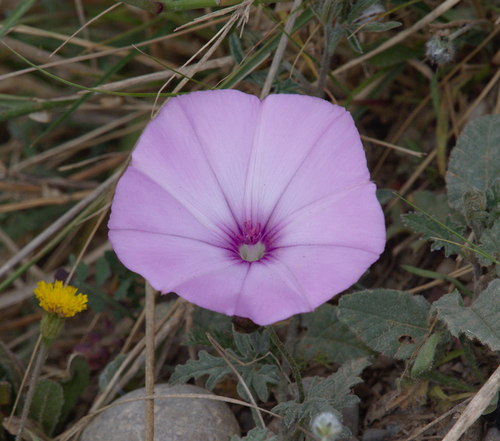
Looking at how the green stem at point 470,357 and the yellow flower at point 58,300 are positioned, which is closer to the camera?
the green stem at point 470,357

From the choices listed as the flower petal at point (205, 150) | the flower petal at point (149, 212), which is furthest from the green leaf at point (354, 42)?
the flower petal at point (149, 212)

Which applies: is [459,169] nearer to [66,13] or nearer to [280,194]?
[280,194]

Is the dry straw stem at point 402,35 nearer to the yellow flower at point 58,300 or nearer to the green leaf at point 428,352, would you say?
the green leaf at point 428,352

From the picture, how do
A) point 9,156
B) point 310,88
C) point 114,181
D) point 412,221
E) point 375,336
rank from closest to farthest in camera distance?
point 375,336
point 412,221
point 310,88
point 114,181
point 9,156

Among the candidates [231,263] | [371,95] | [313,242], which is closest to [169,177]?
[231,263]

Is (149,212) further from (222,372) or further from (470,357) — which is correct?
(470,357)

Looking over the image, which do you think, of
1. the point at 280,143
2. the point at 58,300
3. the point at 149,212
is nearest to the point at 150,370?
the point at 58,300

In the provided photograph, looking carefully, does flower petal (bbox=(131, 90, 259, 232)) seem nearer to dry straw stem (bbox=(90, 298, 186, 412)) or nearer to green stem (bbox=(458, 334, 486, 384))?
dry straw stem (bbox=(90, 298, 186, 412))
